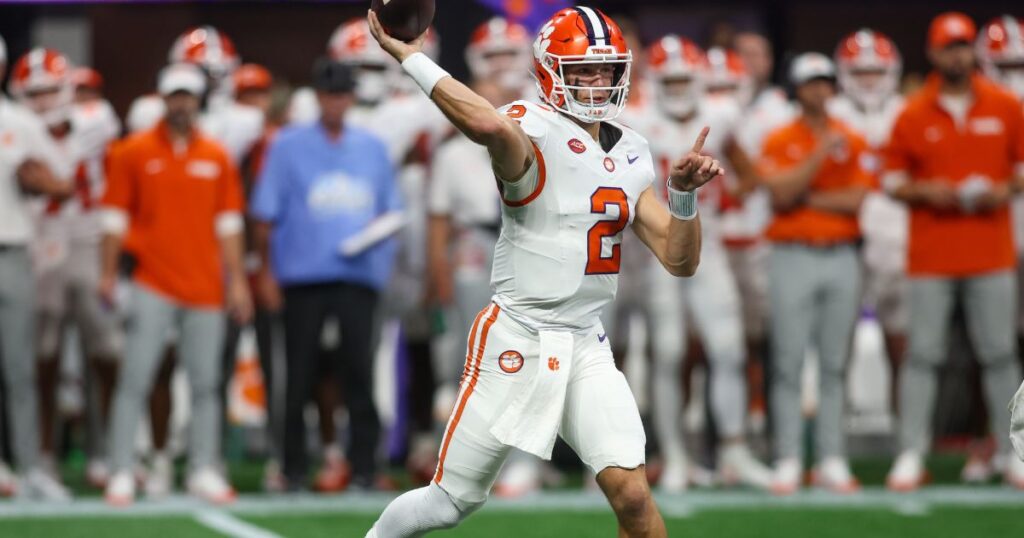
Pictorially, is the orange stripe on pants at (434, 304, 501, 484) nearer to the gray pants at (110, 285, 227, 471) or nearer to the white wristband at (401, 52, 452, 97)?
the white wristband at (401, 52, 452, 97)

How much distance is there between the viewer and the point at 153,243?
32.8ft

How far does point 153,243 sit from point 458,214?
5.78ft

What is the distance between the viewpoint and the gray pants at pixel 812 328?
1019cm

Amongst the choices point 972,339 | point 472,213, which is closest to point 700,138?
point 472,213

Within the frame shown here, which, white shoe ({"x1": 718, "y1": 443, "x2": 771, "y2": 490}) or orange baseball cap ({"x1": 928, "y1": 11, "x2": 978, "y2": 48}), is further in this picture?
white shoe ({"x1": 718, "y1": 443, "x2": 771, "y2": 490})

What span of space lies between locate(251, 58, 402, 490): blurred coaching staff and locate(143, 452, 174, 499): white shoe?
0.69 m

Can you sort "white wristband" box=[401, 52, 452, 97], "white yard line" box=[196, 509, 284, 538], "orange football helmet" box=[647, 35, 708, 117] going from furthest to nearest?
"orange football helmet" box=[647, 35, 708, 117]
"white yard line" box=[196, 509, 284, 538]
"white wristband" box=[401, 52, 452, 97]

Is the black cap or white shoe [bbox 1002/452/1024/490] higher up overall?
the black cap

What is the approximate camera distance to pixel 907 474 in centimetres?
1012

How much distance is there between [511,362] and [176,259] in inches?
174

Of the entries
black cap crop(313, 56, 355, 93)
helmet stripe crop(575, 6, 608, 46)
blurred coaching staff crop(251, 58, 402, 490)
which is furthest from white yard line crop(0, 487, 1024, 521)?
helmet stripe crop(575, 6, 608, 46)

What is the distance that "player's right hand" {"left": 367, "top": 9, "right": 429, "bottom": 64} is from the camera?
5750 mm

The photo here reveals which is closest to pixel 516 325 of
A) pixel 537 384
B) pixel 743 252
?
pixel 537 384

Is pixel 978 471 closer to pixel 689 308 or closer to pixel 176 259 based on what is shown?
pixel 689 308
